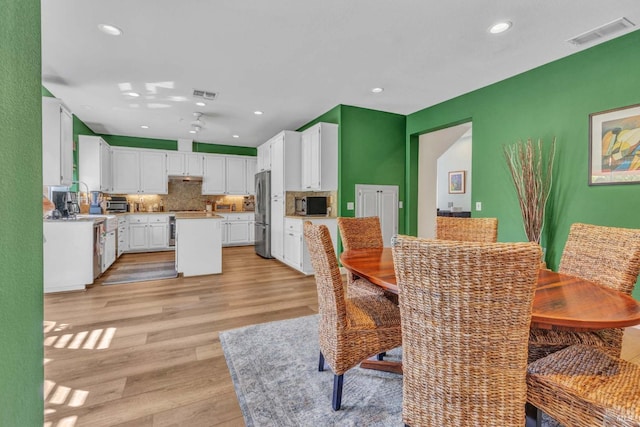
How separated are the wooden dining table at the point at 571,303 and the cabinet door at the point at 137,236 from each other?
615 cm

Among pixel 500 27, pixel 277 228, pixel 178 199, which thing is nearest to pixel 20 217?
pixel 500 27

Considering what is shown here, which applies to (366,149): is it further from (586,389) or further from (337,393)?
(586,389)

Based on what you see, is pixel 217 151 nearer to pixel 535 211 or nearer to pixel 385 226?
pixel 385 226

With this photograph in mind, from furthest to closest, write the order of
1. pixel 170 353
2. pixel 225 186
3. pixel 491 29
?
pixel 225 186
pixel 491 29
pixel 170 353

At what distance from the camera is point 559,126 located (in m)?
3.08

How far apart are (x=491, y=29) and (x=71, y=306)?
502 cm

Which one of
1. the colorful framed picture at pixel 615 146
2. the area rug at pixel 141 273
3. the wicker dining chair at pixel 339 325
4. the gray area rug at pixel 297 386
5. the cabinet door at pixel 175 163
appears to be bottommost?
the gray area rug at pixel 297 386

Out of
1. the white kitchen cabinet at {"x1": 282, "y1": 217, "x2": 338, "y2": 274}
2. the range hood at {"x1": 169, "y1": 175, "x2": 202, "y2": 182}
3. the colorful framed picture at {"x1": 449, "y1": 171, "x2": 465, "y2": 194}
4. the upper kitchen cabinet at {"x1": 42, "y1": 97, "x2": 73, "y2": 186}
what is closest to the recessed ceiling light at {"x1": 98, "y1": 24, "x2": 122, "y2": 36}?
the upper kitchen cabinet at {"x1": 42, "y1": 97, "x2": 73, "y2": 186}

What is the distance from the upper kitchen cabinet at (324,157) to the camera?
4.62m

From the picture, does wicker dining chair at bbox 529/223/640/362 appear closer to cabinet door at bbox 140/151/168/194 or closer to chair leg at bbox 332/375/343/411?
chair leg at bbox 332/375/343/411

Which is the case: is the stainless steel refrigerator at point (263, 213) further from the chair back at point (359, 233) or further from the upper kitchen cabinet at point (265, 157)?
the chair back at point (359, 233)

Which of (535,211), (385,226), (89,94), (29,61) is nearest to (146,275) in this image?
(89,94)

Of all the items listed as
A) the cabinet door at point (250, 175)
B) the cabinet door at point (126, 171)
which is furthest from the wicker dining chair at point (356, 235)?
the cabinet door at point (126, 171)

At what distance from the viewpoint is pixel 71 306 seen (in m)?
3.22
